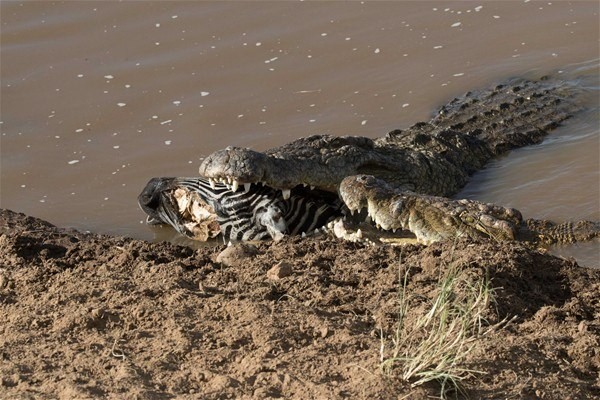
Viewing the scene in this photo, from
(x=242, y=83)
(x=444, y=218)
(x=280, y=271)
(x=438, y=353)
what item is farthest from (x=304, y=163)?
(x=242, y=83)

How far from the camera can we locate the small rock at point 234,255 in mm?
5574

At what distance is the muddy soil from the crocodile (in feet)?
2.16

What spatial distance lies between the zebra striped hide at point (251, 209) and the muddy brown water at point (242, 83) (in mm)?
513

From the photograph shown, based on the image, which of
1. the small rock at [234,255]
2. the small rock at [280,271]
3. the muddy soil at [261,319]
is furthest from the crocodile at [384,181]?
the small rock at [280,271]

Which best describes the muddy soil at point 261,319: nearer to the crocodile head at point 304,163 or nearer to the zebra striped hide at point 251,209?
the crocodile head at point 304,163

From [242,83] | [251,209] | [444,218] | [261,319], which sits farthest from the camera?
[242,83]

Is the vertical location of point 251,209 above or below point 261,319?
below

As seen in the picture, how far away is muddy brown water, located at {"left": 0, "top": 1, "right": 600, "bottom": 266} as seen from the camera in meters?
8.36

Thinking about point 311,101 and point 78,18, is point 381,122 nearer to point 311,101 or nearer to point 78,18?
point 311,101

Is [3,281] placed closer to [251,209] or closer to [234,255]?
[234,255]

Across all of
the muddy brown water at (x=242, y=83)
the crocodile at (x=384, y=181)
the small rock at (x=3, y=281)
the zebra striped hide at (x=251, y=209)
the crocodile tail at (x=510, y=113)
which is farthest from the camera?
the crocodile tail at (x=510, y=113)

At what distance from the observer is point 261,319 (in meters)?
4.59

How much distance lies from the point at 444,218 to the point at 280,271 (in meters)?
1.54

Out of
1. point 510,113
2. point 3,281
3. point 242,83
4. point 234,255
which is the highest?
point 3,281
